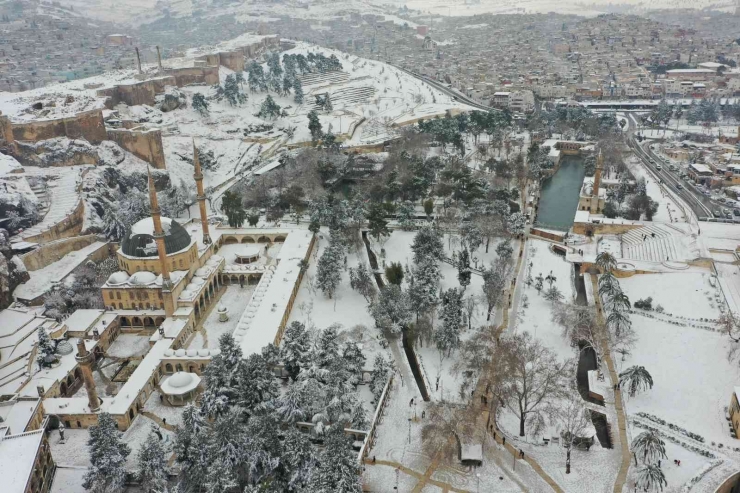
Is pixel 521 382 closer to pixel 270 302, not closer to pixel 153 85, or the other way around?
pixel 270 302

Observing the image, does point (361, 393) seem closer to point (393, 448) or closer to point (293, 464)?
point (393, 448)

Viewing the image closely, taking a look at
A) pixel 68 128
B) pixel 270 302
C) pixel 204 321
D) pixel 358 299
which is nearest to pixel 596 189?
pixel 358 299

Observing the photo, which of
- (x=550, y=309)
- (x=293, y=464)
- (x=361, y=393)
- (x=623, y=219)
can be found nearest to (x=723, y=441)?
(x=550, y=309)

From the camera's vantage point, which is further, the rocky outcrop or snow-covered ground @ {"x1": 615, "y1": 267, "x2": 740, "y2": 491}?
the rocky outcrop

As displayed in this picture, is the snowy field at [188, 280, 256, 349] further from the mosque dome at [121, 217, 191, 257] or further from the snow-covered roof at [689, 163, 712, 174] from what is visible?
the snow-covered roof at [689, 163, 712, 174]

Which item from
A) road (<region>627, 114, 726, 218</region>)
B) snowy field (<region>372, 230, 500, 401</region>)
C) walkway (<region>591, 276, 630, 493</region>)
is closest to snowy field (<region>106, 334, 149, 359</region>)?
snowy field (<region>372, 230, 500, 401</region>)
